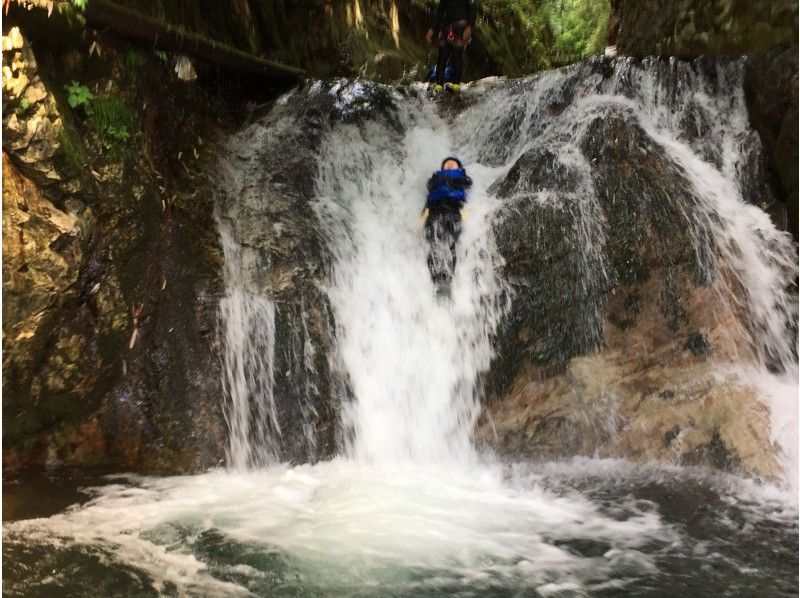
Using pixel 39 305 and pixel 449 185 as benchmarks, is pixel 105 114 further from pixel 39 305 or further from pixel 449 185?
pixel 449 185

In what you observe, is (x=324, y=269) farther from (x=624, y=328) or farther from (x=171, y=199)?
(x=624, y=328)

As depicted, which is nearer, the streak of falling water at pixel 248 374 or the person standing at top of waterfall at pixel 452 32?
the streak of falling water at pixel 248 374

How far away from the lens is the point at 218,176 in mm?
6379

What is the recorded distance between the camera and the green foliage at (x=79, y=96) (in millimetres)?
4949

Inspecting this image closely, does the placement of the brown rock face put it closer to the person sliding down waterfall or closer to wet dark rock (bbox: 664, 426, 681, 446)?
the person sliding down waterfall

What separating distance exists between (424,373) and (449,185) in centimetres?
239

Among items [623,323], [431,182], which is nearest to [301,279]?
[431,182]

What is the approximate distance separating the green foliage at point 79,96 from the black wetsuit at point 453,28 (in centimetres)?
572

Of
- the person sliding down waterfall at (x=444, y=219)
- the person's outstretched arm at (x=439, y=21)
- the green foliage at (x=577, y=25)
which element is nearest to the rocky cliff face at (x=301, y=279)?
the person sliding down waterfall at (x=444, y=219)

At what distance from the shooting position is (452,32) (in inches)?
362

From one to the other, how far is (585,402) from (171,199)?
14.7ft

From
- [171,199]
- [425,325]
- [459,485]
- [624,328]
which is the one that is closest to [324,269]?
[425,325]

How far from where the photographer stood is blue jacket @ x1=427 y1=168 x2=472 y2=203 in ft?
21.5

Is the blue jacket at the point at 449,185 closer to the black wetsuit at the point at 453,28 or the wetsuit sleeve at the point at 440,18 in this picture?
the black wetsuit at the point at 453,28
